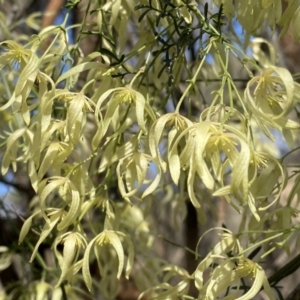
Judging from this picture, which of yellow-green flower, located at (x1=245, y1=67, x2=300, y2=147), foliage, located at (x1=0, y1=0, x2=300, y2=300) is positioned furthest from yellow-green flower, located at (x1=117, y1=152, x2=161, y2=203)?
yellow-green flower, located at (x1=245, y1=67, x2=300, y2=147)

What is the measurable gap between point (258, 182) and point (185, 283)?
133 millimetres

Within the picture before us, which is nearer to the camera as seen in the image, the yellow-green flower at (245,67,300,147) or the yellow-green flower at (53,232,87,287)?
the yellow-green flower at (245,67,300,147)

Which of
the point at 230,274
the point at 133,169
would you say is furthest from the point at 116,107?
the point at 230,274

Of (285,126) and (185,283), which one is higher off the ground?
(285,126)

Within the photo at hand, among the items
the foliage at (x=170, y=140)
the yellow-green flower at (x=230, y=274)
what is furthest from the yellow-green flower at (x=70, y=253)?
the yellow-green flower at (x=230, y=274)

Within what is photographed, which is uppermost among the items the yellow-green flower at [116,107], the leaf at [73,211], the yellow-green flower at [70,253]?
the yellow-green flower at [116,107]

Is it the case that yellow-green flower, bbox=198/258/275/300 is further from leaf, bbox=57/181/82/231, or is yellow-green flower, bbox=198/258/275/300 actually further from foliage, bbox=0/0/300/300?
leaf, bbox=57/181/82/231

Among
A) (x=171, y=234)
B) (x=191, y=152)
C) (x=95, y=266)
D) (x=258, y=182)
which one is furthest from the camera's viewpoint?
(x=171, y=234)

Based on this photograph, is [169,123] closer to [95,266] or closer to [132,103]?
[132,103]

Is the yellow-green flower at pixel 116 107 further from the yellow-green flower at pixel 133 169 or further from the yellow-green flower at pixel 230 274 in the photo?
the yellow-green flower at pixel 230 274

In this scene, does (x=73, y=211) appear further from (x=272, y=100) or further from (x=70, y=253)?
(x=272, y=100)

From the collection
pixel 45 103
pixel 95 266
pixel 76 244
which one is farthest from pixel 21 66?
pixel 95 266

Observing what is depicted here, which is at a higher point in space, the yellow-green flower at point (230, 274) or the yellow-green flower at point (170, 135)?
the yellow-green flower at point (170, 135)

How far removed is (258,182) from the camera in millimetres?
621
